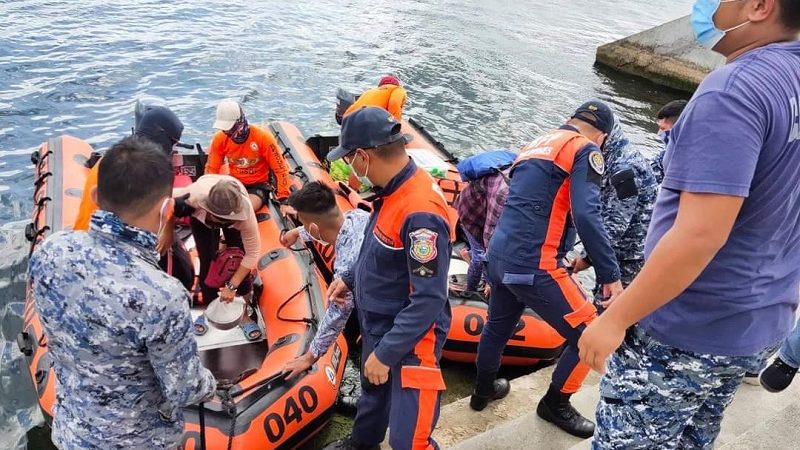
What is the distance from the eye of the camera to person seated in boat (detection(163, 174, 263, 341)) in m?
3.05

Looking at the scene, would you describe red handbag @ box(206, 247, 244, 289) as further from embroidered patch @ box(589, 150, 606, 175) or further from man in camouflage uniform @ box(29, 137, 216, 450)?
embroidered patch @ box(589, 150, 606, 175)

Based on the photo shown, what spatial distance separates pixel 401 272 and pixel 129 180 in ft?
3.17

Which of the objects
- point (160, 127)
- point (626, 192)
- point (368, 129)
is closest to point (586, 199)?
point (626, 192)

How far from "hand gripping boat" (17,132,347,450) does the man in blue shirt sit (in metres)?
1.81

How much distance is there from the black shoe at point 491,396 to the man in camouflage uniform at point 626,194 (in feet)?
2.36

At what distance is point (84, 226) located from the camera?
2.34m

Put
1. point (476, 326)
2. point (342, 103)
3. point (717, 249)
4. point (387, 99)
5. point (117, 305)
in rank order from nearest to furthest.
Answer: point (717, 249) < point (117, 305) < point (476, 326) < point (387, 99) < point (342, 103)

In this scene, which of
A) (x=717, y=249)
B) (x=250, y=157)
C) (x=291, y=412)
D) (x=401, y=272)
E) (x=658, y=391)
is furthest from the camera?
(x=250, y=157)

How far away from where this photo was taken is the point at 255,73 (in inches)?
388

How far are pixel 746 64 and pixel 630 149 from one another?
1742 millimetres

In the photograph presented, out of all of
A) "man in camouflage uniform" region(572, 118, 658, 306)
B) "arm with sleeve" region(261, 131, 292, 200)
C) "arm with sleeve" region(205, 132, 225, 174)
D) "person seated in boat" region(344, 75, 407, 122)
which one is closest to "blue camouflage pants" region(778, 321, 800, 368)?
"man in camouflage uniform" region(572, 118, 658, 306)

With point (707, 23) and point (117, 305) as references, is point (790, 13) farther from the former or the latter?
point (117, 305)

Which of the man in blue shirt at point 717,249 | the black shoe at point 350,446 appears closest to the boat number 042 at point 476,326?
the black shoe at point 350,446

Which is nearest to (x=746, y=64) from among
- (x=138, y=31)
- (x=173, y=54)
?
(x=173, y=54)
